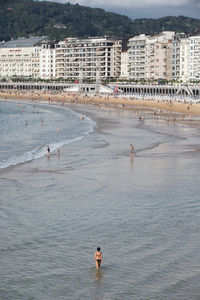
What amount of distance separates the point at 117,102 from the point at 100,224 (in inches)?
4175

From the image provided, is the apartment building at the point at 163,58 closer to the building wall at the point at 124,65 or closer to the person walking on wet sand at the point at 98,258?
the building wall at the point at 124,65

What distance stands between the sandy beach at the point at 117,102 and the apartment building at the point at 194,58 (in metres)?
25.8

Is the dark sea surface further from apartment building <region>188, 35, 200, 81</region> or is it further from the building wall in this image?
the building wall

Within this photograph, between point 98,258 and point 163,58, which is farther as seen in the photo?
point 163,58

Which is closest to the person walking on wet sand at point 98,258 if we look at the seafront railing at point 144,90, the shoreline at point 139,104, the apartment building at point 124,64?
the shoreline at point 139,104

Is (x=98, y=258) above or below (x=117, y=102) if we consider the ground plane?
below

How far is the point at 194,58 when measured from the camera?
15238cm

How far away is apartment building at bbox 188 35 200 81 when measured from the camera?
150750 mm

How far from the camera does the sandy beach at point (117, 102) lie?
319 ft

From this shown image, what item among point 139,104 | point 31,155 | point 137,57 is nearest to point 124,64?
point 137,57

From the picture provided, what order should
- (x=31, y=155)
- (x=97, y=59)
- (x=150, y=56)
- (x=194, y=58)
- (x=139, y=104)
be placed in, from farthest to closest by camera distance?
(x=97, y=59) < (x=150, y=56) < (x=194, y=58) < (x=139, y=104) < (x=31, y=155)

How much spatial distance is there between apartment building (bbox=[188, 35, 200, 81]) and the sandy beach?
25.8m

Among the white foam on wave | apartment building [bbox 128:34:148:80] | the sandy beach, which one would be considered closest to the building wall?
apartment building [bbox 128:34:148:80]

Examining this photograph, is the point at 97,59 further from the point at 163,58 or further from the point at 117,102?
the point at 117,102
